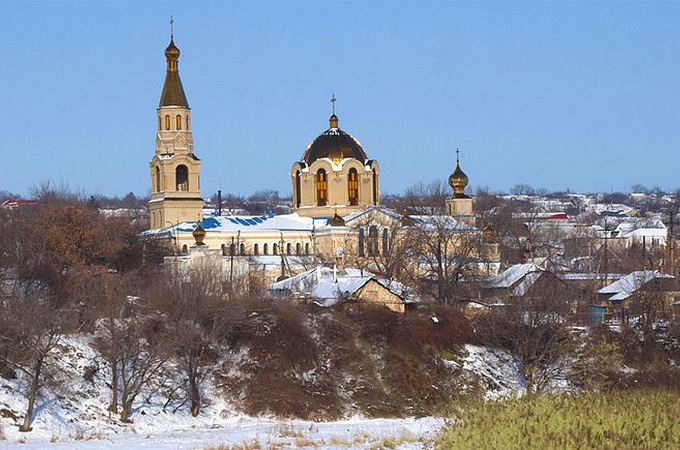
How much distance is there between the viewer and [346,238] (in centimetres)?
6625

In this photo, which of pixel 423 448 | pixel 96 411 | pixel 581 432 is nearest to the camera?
pixel 581 432

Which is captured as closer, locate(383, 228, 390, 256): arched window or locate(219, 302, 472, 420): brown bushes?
locate(219, 302, 472, 420): brown bushes

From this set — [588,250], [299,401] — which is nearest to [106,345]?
[299,401]

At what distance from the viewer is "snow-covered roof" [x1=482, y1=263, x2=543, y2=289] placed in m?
56.7

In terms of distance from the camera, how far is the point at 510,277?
57.8 meters

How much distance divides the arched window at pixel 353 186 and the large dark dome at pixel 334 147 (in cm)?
87

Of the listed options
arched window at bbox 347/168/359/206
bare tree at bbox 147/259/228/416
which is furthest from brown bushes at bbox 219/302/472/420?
arched window at bbox 347/168/359/206

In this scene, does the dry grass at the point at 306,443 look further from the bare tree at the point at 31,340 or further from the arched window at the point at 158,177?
the arched window at the point at 158,177

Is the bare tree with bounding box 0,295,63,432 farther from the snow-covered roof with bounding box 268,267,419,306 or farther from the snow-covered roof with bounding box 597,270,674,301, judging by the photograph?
the snow-covered roof with bounding box 597,270,674,301

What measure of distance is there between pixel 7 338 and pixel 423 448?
49.0ft

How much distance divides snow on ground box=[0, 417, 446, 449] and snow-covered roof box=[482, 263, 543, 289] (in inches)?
821

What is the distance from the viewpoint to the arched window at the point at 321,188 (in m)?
70.9

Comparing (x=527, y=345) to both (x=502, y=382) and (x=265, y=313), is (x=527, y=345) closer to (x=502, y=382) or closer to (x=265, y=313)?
(x=502, y=382)

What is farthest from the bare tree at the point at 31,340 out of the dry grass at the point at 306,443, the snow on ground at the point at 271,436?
the dry grass at the point at 306,443
